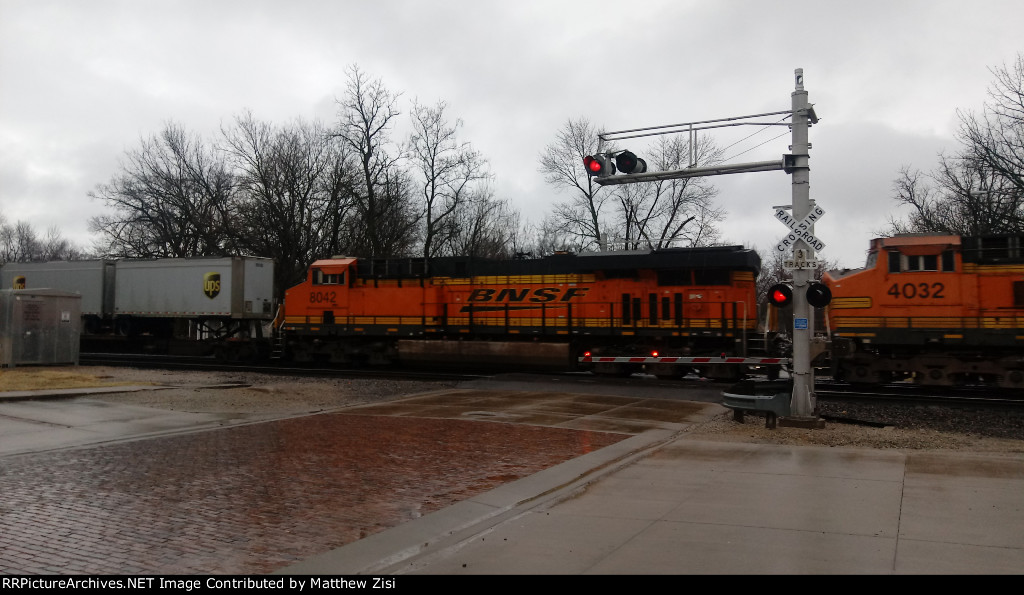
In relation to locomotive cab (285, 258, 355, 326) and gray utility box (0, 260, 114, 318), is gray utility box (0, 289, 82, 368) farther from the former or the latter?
gray utility box (0, 260, 114, 318)

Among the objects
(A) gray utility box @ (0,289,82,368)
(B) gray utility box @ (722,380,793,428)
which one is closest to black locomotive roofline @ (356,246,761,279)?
(B) gray utility box @ (722,380,793,428)

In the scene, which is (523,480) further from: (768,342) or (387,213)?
(387,213)

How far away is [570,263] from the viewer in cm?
2042

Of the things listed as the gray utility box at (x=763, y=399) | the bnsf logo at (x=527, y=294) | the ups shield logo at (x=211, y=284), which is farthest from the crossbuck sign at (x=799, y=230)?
the ups shield logo at (x=211, y=284)

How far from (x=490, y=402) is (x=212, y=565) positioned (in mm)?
9774

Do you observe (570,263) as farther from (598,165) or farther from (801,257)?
(801,257)

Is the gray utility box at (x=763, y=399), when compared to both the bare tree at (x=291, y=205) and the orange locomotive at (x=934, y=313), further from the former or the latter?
the bare tree at (x=291, y=205)

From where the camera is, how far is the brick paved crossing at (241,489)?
4938 mm

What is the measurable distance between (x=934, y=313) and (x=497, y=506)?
13.8 meters

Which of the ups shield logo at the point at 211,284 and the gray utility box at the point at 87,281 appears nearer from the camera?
the ups shield logo at the point at 211,284

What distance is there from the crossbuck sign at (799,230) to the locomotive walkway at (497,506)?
343cm

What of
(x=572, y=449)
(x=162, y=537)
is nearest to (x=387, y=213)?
(x=572, y=449)
